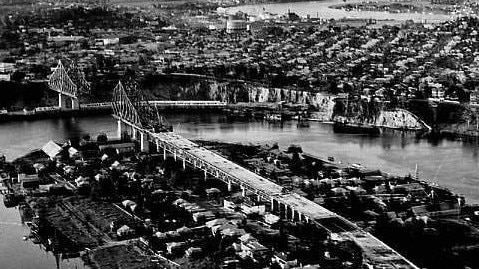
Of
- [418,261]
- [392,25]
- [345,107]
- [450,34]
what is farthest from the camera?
[392,25]

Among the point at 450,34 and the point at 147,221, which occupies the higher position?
the point at 450,34

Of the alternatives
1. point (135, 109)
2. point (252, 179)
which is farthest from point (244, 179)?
point (135, 109)

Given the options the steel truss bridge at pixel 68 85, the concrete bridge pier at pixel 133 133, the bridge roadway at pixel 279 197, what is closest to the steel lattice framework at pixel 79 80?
the steel truss bridge at pixel 68 85

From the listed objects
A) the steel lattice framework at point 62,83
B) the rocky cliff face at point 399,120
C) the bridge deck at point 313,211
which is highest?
the steel lattice framework at point 62,83

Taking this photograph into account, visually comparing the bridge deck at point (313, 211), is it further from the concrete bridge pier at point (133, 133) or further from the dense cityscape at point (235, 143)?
the concrete bridge pier at point (133, 133)

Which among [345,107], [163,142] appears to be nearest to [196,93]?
[345,107]

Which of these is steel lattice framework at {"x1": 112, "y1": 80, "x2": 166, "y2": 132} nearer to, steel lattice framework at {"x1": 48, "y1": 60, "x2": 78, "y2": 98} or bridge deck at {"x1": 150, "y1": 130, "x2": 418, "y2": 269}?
bridge deck at {"x1": 150, "y1": 130, "x2": 418, "y2": 269}

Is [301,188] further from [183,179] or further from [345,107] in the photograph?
[345,107]
